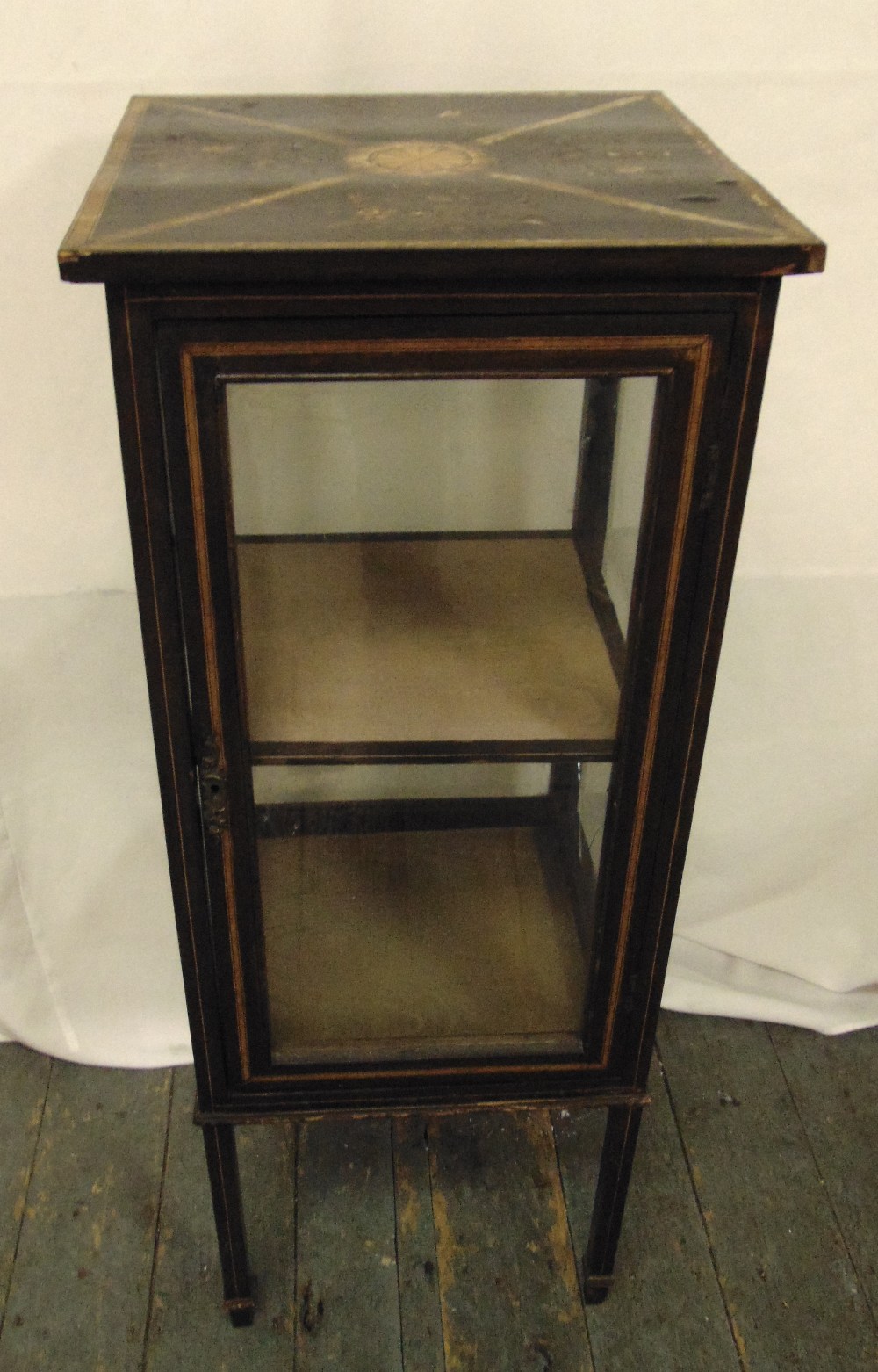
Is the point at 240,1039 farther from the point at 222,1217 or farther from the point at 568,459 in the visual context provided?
the point at 568,459

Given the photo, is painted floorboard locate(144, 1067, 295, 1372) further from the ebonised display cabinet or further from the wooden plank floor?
the ebonised display cabinet

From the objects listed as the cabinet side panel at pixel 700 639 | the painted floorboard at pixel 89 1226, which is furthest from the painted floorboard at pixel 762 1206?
the painted floorboard at pixel 89 1226

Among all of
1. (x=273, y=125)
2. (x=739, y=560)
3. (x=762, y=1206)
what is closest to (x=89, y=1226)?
(x=762, y=1206)

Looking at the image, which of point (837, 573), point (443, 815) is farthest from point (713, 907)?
point (443, 815)

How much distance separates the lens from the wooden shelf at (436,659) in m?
0.87

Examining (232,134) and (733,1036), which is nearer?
(232,134)

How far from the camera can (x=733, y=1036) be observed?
62.2 inches

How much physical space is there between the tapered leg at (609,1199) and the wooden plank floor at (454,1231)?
0.13ft

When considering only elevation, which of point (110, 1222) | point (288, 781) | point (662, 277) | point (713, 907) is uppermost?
point (662, 277)

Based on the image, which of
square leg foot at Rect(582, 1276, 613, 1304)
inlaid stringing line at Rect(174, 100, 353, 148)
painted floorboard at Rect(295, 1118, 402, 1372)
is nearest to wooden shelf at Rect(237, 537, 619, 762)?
inlaid stringing line at Rect(174, 100, 353, 148)

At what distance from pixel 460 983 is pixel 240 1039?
20cm

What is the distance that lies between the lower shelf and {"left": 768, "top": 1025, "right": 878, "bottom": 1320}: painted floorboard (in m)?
0.54

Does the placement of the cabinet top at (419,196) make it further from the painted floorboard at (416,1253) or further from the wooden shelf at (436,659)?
the painted floorboard at (416,1253)

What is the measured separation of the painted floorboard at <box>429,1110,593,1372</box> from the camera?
1244 mm
